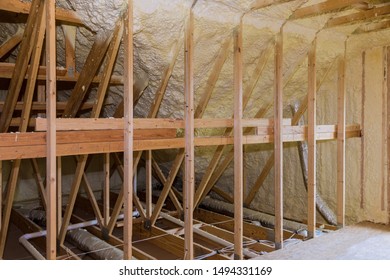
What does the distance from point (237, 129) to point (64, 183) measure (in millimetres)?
4141

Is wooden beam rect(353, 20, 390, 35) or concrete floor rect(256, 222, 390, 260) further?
wooden beam rect(353, 20, 390, 35)

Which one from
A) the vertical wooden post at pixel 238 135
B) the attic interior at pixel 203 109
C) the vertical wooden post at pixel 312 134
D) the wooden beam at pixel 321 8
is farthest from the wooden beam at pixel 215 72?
the vertical wooden post at pixel 312 134

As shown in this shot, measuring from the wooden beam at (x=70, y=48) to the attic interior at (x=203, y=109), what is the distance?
0.04 feet

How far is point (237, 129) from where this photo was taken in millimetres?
2943

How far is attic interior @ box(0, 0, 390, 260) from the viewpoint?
242cm

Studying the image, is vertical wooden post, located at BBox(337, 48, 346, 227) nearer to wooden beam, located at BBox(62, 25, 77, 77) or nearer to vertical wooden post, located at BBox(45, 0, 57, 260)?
wooden beam, located at BBox(62, 25, 77, 77)

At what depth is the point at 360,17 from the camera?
9.82 ft

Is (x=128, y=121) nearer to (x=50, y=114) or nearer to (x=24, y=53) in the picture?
(x=50, y=114)

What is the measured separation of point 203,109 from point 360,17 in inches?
58.7

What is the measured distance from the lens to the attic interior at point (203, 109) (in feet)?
7.93

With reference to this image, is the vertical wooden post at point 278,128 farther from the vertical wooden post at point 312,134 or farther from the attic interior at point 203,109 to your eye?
the vertical wooden post at point 312,134

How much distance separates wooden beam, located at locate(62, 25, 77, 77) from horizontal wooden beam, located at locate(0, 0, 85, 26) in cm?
33

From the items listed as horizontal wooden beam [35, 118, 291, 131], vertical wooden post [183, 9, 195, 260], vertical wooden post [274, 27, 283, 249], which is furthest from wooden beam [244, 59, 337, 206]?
vertical wooden post [183, 9, 195, 260]

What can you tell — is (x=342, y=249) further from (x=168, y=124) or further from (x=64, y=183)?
(x=64, y=183)
